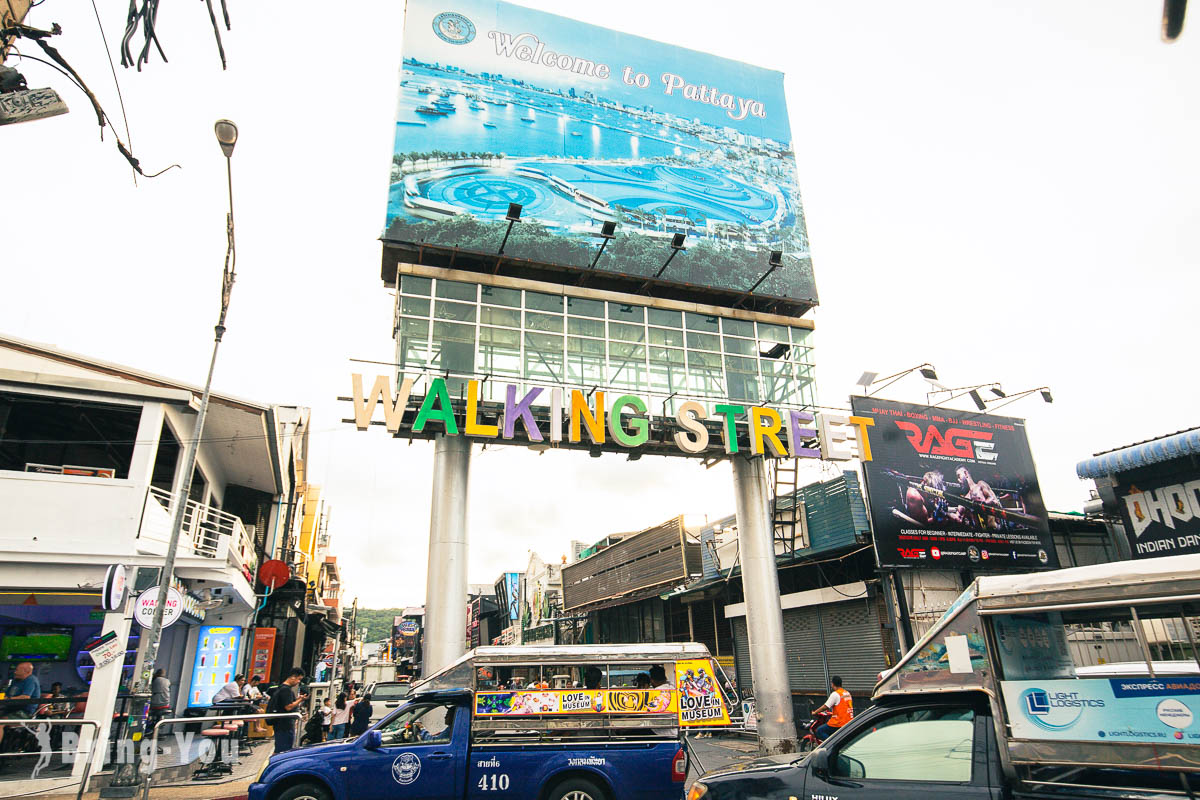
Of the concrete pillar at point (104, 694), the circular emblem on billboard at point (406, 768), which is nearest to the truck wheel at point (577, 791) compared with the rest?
the circular emblem on billboard at point (406, 768)

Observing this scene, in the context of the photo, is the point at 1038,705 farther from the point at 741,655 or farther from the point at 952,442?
the point at 741,655

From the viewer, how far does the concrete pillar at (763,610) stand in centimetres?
2039

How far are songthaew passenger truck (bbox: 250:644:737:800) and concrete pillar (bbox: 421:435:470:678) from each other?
7953 millimetres

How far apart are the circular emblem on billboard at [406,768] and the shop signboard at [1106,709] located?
714 cm

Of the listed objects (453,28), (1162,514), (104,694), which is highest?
(453,28)

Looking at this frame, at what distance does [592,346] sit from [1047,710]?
18.7 m

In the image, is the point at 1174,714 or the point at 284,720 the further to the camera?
the point at 284,720

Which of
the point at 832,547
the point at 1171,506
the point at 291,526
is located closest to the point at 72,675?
the point at 291,526

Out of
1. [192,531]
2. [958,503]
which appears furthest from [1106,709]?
[192,531]

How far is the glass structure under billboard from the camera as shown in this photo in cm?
2181

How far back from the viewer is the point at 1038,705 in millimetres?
6062

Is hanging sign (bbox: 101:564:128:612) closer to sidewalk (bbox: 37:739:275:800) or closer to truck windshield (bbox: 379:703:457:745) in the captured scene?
sidewalk (bbox: 37:739:275:800)

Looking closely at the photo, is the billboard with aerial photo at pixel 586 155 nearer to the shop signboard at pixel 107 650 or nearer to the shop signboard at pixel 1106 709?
the shop signboard at pixel 107 650

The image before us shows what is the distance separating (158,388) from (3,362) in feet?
15.8
